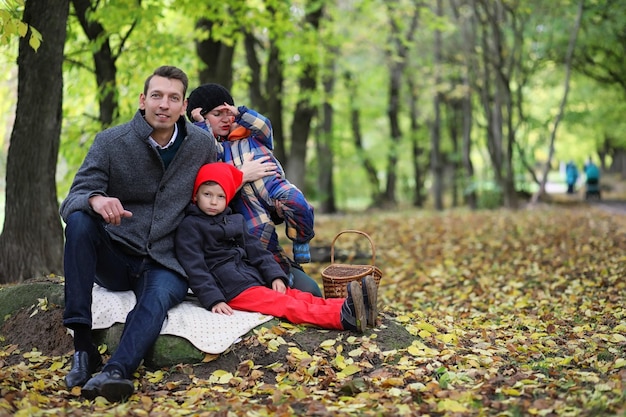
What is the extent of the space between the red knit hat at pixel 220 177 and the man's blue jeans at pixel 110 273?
632mm

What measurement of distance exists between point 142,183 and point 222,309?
3.25ft

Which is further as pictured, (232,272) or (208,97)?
(208,97)

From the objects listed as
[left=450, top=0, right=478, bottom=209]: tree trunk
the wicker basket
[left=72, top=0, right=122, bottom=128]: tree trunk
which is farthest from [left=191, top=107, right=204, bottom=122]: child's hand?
[left=450, top=0, right=478, bottom=209]: tree trunk

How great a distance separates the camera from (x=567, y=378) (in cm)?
410

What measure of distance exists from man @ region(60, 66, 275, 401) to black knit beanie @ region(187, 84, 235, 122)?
36cm

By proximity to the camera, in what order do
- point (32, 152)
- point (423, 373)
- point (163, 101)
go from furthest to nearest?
point (32, 152), point (163, 101), point (423, 373)

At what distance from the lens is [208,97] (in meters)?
5.06

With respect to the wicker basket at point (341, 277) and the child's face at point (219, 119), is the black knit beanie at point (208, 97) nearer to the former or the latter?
the child's face at point (219, 119)

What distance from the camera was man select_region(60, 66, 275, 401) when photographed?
412cm

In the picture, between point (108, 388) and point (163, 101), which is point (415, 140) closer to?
point (163, 101)

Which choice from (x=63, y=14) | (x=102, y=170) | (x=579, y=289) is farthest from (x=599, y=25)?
(x=102, y=170)

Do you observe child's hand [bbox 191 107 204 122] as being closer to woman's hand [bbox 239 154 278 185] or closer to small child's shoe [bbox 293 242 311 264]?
woman's hand [bbox 239 154 278 185]

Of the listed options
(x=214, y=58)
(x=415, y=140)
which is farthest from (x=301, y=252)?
(x=415, y=140)

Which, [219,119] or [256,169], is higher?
[219,119]
